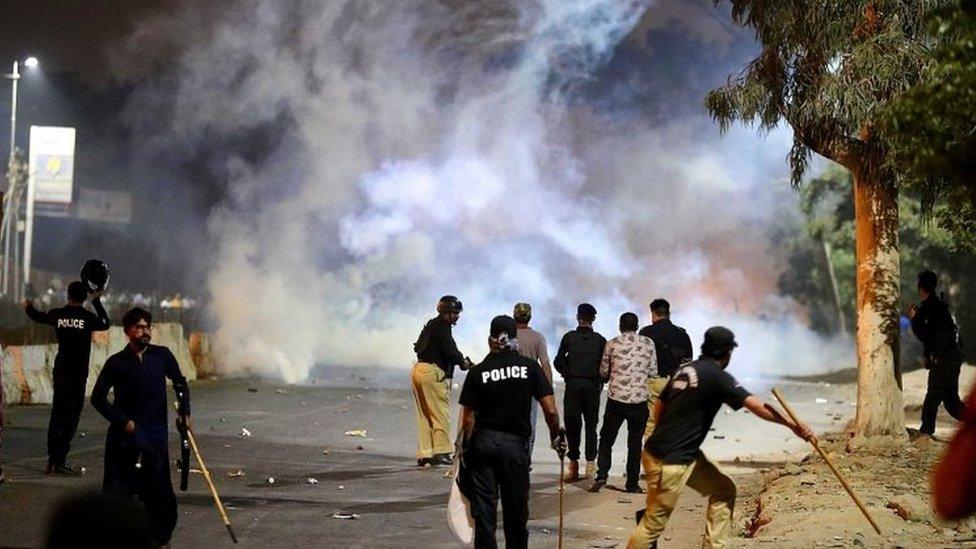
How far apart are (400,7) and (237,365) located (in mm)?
10616

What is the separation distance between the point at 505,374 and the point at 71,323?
6.23 meters

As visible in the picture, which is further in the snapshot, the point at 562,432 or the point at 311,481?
the point at 311,481

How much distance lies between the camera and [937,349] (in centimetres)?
1575

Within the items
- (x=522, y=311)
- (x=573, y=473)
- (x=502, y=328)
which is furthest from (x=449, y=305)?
(x=502, y=328)

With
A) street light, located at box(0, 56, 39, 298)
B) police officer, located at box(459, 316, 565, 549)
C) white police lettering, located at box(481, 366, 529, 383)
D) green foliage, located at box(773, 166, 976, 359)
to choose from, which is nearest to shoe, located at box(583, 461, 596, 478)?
police officer, located at box(459, 316, 565, 549)

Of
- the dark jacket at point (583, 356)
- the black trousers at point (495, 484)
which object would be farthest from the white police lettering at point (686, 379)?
the dark jacket at point (583, 356)

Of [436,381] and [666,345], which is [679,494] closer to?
[666,345]

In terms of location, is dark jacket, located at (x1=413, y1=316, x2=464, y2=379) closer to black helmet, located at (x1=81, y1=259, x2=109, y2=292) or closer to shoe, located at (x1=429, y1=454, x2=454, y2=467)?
shoe, located at (x1=429, y1=454, x2=454, y2=467)

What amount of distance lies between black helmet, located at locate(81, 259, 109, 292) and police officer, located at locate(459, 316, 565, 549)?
17.6 feet

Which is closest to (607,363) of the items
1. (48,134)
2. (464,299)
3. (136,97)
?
(464,299)

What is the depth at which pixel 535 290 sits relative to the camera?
4469 centimetres

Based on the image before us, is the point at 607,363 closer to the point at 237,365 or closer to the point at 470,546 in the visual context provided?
the point at 470,546

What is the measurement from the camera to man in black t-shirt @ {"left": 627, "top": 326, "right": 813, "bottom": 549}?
27.5 ft

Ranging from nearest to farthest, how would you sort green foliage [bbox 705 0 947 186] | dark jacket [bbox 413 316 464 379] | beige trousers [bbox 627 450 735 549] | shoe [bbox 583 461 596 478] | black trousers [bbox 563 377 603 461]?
beige trousers [bbox 627 450 735 549] → black trousers [bbox 563 377 603 461] → shoe [bbox 583 461 596 478] → green foliage [bbox 705 0 947 186] → dark jacket [bbox 413 316 464 379]
